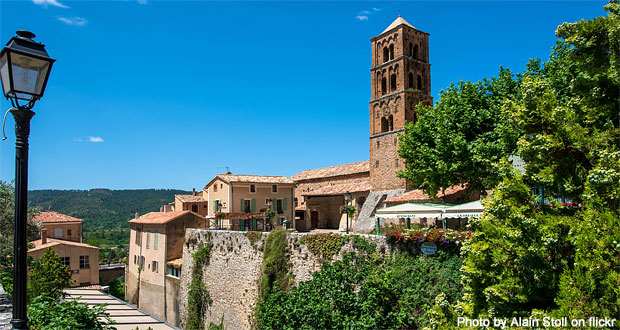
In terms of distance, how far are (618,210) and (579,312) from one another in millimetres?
1821

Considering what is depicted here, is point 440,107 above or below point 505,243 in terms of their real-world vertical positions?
above

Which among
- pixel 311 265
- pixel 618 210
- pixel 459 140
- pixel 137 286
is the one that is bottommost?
pixel 137 286

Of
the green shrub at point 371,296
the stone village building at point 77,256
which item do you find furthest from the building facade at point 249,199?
the green shrub at point 371,296

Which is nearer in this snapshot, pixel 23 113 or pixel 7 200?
pixel 23 113

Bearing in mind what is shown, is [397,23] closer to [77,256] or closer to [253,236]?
[253,236]

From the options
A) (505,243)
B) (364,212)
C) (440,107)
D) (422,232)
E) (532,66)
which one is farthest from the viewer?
(364,212)

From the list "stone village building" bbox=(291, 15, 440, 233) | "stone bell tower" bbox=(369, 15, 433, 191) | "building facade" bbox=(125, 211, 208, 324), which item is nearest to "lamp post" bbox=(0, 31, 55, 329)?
"building facade" bbox=(125, 211, 208, 324)

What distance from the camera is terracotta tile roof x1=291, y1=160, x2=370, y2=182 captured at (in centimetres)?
4425

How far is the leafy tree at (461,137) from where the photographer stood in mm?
22047

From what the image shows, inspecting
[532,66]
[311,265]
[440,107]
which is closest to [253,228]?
[311,265]

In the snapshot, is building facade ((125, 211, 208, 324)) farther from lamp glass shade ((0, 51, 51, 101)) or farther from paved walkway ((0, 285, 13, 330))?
lamp glass shade ((0, 51, 51, 101))

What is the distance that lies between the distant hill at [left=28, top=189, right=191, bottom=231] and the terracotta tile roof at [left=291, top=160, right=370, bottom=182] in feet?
287

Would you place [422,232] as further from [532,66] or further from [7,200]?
[7,200]

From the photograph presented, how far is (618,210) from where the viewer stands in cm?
663
